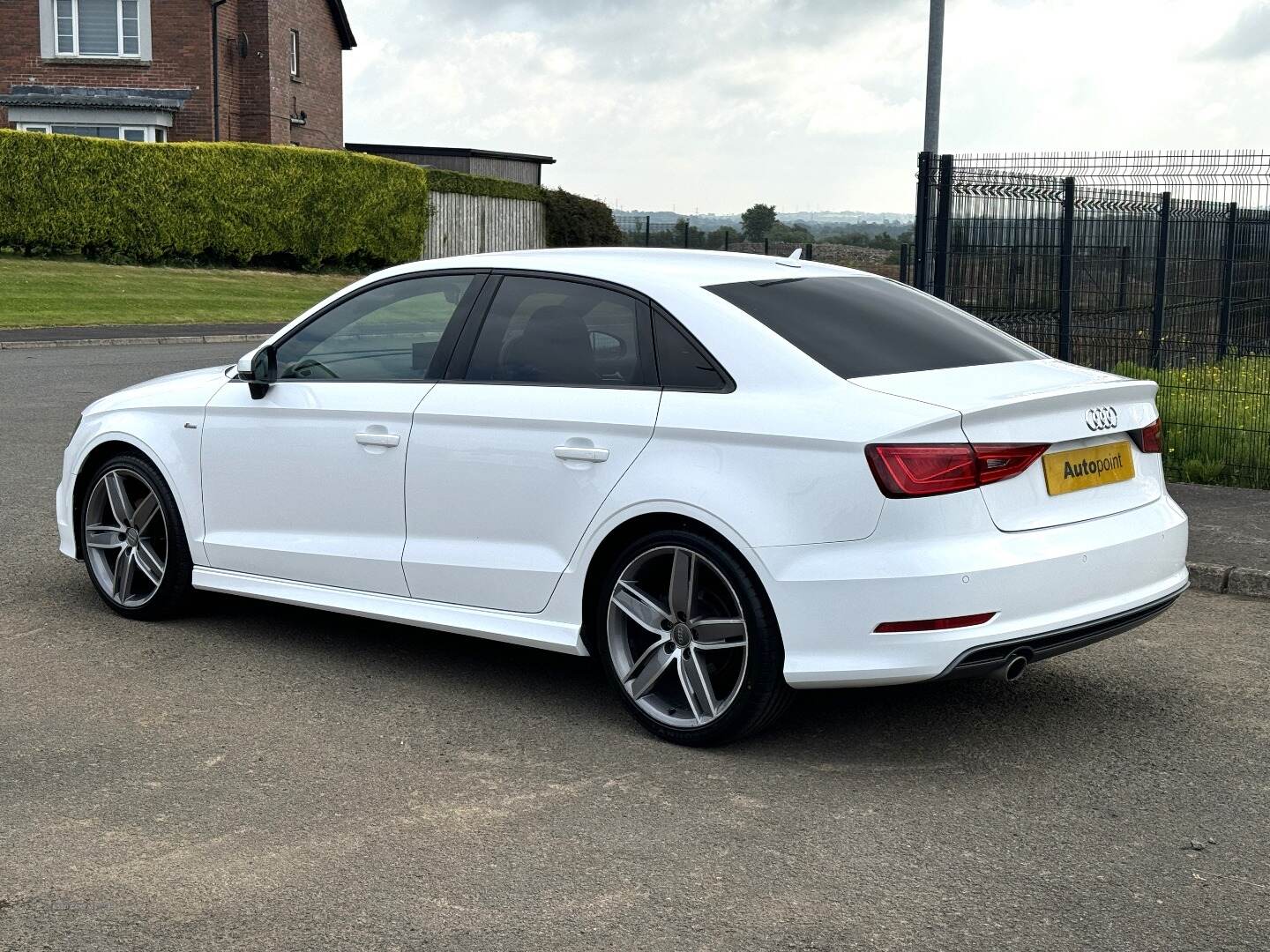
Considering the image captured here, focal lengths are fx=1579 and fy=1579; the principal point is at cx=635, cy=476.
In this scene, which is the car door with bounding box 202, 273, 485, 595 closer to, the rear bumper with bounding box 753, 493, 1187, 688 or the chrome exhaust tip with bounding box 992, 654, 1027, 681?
the rear bumper with bounding box 753, 493, 1187, 688

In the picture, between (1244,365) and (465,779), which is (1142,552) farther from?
(1244,365)

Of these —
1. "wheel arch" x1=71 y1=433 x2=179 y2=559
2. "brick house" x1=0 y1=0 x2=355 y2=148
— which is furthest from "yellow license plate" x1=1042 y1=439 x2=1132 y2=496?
"brick house" x1=0 y1=0 x2=355 y2=148

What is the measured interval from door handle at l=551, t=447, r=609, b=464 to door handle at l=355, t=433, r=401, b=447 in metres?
0.77

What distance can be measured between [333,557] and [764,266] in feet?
6.39

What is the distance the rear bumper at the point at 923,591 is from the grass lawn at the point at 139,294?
2113 centimetres

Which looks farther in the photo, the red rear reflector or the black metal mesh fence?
the black metal mesh fence

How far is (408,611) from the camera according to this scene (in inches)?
→ 227

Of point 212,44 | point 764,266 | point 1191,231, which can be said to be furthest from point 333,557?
point 212,44

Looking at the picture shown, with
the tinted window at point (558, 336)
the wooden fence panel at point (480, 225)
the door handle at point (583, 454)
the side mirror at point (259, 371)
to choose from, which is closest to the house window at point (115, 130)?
the wooden fence panel at point (480, 225)

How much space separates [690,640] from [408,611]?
48.3 inches

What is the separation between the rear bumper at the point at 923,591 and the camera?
4586mm

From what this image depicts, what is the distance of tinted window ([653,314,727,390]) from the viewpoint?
5.10 metres

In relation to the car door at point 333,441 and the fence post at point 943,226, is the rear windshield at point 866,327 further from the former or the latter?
the fence post at point 943,226

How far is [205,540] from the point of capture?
21.1 feet
